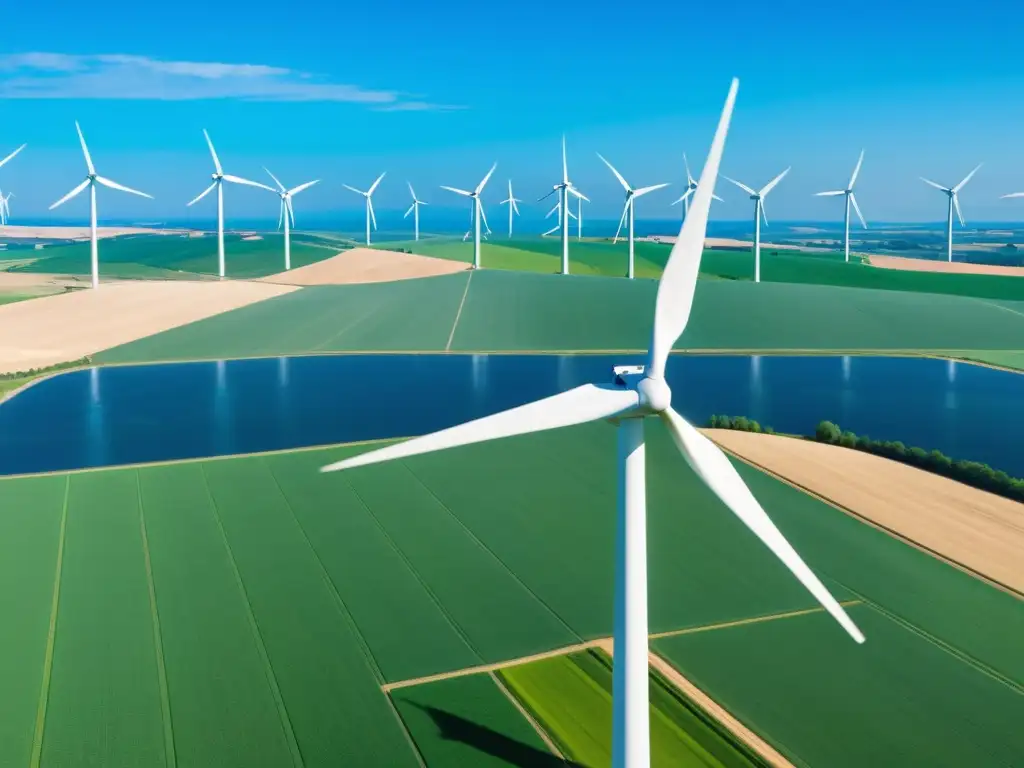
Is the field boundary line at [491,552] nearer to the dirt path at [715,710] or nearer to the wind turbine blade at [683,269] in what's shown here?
the dirt path at [715,710]

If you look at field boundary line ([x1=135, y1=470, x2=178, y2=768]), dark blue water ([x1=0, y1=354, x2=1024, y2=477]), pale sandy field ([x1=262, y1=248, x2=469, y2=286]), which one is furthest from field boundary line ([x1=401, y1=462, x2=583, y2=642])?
pale sandy field ([x1=262, y1=248, x2=469, y2=286])

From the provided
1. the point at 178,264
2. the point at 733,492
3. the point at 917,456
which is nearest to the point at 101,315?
the point at 917,456

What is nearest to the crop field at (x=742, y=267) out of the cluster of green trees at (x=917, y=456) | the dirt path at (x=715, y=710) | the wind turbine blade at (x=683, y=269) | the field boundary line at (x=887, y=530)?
the cluster of green trees at (x=917, y=456)

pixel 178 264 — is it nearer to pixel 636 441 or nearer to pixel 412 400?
pixel 412 400

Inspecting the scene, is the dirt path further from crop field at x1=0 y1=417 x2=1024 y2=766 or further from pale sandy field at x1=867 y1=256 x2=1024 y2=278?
pale sandy field at x1=867 y1=256 x2=1024 y2=278

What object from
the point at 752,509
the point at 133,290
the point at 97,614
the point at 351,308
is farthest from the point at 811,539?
the point at 133,290
